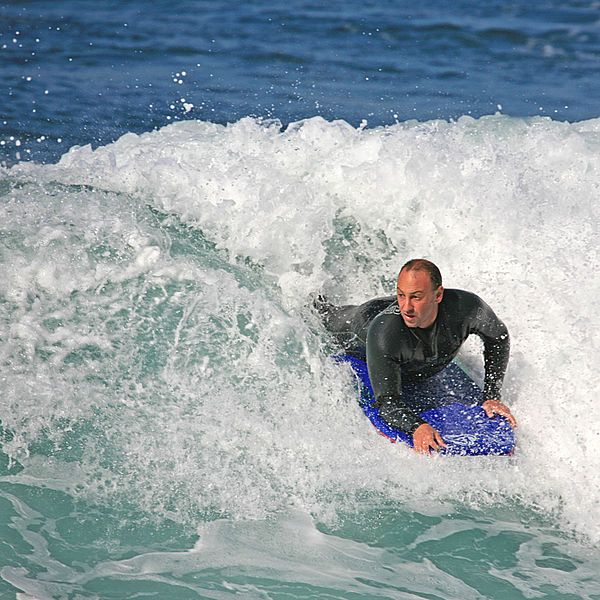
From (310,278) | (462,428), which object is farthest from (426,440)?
(310,278)

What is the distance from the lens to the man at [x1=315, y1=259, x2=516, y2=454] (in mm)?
5246

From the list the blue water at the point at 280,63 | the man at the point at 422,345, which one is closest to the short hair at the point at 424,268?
the man at the point at 422,345

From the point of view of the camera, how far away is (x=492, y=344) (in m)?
5.70

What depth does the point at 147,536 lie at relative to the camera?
4.93m

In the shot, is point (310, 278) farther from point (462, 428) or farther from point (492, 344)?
point (462, 428)

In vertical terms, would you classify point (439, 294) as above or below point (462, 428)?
above

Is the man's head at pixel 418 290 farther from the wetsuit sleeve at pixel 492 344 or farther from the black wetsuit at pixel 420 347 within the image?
the wetsuit sleeve at pixel 492 344

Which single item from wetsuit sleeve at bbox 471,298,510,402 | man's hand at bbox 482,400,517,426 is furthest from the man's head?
man's hand at bbox 482,400,517,426

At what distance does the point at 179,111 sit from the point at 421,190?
4101 mm

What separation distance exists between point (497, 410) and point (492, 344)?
0.39m

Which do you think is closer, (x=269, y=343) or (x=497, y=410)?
(x=497, y=410)

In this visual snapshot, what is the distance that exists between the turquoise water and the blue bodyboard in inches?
4.4

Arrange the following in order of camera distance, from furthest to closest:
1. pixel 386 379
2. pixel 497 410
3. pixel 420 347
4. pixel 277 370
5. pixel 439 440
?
1. pixel 277 370
2. pixel 497 410
3. pixel 420 347
4. pixel 386 379
5. pixel 439 440

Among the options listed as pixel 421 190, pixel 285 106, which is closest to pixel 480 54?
pixel 285 106
